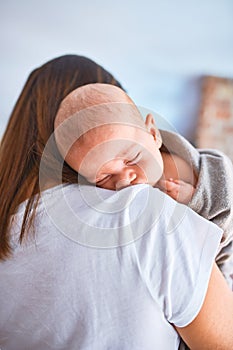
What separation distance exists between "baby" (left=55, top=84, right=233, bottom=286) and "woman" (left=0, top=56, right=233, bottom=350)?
0.14 feet

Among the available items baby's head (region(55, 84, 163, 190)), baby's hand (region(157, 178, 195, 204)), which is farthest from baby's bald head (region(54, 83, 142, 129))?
baby's hand (region(157, 178, 195, 204))

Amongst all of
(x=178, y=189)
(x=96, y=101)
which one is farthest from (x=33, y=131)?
(x=178, y=189)

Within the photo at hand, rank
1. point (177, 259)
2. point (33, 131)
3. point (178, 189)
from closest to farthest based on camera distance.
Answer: point (177, 259)
point (178, 189)
point (33, 131)

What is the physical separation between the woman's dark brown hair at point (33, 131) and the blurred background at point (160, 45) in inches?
2.3

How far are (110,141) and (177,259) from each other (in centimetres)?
19

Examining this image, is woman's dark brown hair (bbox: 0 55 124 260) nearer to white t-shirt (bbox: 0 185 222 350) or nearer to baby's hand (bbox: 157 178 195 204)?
white t-shirt (bbox: 0 185 222 350)

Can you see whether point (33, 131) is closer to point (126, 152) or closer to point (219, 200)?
point (126, 152)

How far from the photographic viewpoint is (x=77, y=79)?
708 mm

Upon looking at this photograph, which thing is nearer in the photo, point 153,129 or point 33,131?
point 153,129

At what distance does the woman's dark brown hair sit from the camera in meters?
0.59

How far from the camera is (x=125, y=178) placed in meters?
0.56

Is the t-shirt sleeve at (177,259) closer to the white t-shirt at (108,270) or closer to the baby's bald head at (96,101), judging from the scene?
the white t-shirt at (108,270)

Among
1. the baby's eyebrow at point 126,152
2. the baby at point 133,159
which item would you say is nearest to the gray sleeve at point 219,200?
the baby at point 133,159

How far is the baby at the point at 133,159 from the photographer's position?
55 cm
